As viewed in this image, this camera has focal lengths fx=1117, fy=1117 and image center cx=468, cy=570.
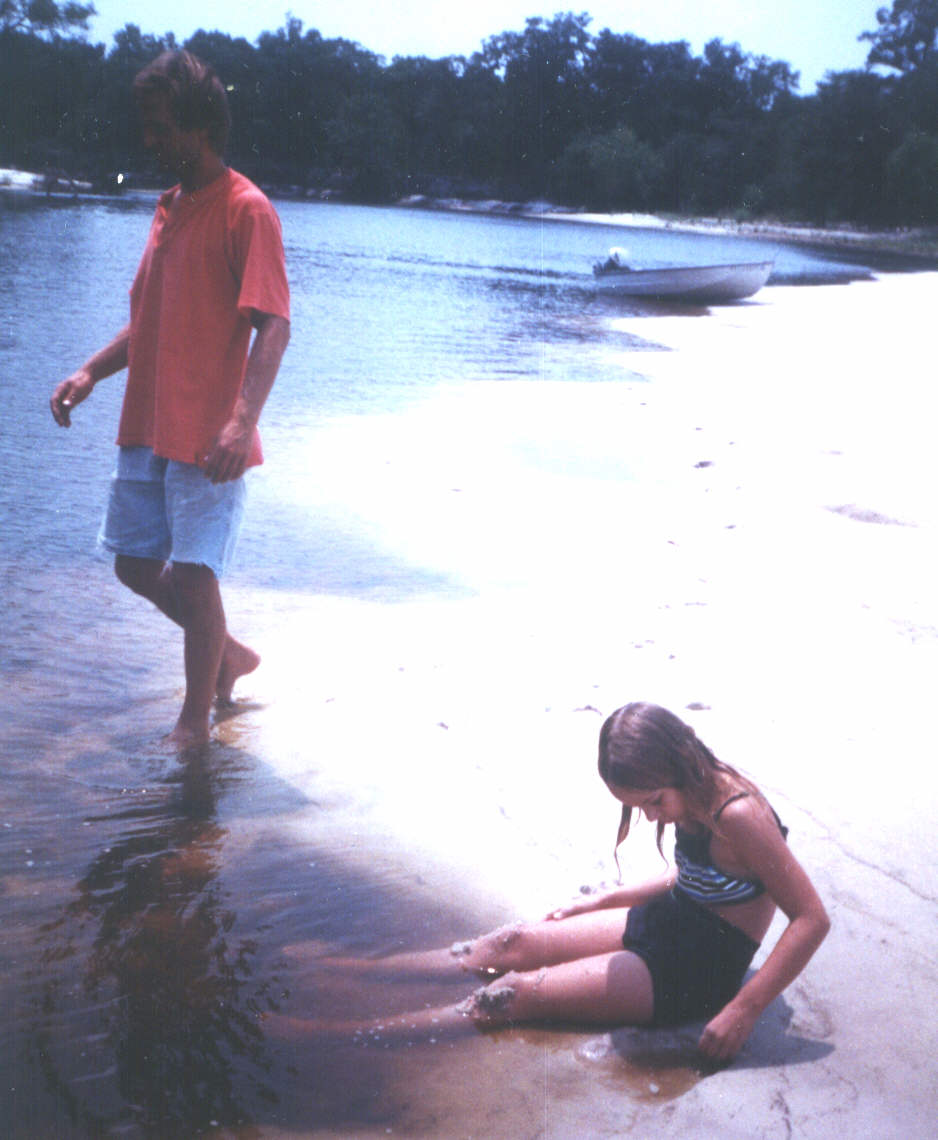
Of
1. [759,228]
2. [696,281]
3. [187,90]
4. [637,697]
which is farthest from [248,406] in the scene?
[759,228]

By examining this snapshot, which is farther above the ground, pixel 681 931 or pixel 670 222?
pixel 670 222

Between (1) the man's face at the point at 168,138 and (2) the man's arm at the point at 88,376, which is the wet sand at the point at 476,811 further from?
(1) the man's face at the point at 168,138

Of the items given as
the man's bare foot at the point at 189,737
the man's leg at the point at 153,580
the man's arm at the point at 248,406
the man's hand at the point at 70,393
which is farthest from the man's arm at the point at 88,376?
the man's bare foot at the point at 189,737

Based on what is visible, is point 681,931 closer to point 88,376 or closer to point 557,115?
point 88,376

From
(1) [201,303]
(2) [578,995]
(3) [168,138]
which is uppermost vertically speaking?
(3) [168,138]

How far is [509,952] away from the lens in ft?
8.52

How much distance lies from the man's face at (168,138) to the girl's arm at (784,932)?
227 centimetres

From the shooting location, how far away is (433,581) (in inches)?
216

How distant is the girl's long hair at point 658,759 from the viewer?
2287 millimetres

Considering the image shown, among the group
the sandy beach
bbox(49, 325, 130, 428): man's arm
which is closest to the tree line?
the sandy beach

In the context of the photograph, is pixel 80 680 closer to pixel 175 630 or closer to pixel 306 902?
pixel 175 630

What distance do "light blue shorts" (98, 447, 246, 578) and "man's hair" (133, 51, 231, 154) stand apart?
929mm

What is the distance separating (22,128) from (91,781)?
174 feet

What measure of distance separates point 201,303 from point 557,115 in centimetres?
4418
